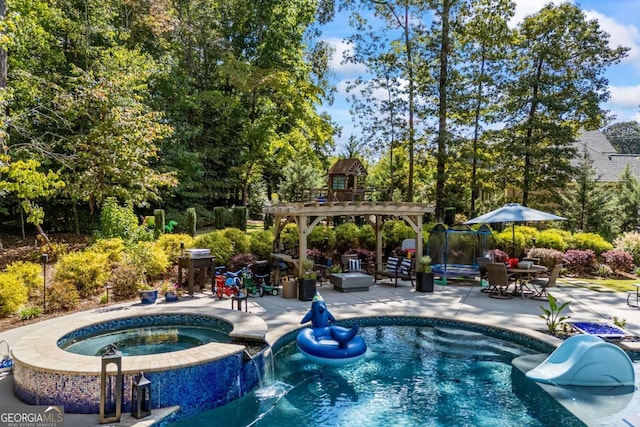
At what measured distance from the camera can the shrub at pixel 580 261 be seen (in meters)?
15.0

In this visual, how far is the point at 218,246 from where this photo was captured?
513 inches

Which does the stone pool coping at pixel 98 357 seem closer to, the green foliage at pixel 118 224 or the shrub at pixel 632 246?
the green foliage at pixel 118 224

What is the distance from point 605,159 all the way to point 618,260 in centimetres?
1799

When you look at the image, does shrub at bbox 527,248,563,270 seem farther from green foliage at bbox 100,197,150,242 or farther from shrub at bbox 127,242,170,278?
green foliage at bbox 100,197,150,242

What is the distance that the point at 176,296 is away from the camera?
1005 cm

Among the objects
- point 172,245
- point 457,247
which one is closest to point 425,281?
point 457,247

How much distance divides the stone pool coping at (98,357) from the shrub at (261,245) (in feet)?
18.8

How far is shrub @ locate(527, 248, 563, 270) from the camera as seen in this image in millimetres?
14820

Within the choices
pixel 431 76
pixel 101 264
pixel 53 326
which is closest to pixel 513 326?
pixel 53 326

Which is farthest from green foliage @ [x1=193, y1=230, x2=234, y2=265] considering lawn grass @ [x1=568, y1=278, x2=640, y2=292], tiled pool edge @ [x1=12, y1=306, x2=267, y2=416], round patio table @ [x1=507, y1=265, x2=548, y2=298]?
lawn grass @ [x1=568, y1=278, x2=640, y2=292]

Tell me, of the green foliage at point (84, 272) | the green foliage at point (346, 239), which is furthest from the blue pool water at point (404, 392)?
the green foliage at point (346, 239)

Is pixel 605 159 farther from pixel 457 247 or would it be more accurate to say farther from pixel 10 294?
pixel 10 294

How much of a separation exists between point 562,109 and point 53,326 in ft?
67.5

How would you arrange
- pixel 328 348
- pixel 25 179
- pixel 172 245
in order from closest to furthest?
pixel 328 348 < pixel 25 179 < pixel 172 245
